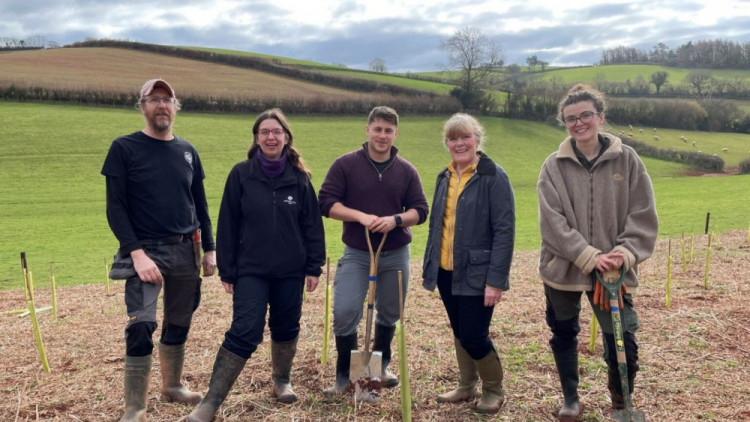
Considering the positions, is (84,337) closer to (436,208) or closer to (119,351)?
(119,351)

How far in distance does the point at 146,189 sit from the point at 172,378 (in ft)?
5.04

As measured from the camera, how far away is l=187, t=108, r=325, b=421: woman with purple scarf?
4.00m

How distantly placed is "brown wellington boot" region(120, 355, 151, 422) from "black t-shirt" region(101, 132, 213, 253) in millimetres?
810

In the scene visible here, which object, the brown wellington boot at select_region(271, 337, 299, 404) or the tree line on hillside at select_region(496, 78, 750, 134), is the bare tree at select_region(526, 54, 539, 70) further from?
the brown wellington boot at select_region(271, 337, 299, 404)

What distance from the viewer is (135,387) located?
12.6ft

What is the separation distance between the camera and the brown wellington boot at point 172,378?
4242mm

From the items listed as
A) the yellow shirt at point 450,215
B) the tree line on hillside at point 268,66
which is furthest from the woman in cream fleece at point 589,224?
the tree line on hillside at point 268,66

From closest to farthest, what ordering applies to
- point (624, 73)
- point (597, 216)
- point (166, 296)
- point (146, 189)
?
point (597, 216) < point (146, 189) < point (166, 296) < point (624, 73)

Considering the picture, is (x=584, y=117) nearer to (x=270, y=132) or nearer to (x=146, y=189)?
(x=270, y=132)

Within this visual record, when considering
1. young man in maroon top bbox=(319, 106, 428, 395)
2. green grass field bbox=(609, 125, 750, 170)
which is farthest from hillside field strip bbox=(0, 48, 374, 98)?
young man in maroon top bbox=(319, 106, 428, 395)

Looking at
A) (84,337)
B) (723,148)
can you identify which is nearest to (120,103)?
(84,337)

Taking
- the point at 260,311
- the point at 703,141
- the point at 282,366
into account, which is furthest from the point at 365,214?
the point at 703,141

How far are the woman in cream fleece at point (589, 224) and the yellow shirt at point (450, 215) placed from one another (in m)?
0.56

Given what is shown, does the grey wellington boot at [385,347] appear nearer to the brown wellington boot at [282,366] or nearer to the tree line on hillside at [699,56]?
the brown wellington boot at [282,366]
